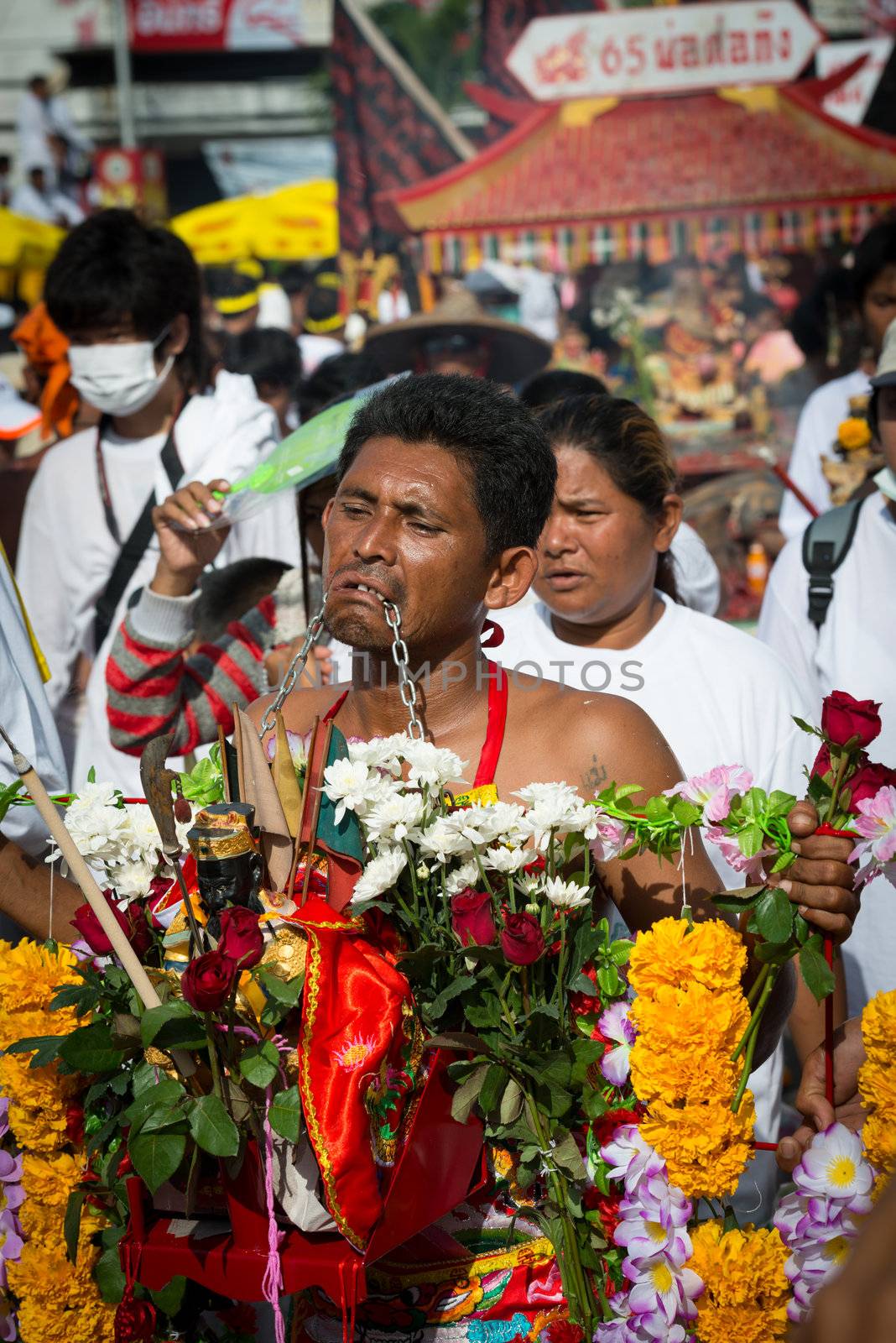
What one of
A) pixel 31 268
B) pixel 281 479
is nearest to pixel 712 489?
pixel 31 268

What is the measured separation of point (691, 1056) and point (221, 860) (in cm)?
72

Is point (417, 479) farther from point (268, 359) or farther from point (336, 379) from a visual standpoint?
point (268, 359)

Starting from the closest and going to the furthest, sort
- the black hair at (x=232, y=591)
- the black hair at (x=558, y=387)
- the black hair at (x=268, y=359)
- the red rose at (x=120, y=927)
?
the red rose at (x=120, y=927)
the black hair at (x=232, y=591)
the black hair at (x=558, y=387)
the black hair at (x=268, y=359)

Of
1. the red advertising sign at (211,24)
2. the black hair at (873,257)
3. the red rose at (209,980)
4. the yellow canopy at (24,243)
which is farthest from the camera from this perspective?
the red advertising sign at (211,24)

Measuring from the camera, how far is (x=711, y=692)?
3.27 metres

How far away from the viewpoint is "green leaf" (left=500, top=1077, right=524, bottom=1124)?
193 centimetres

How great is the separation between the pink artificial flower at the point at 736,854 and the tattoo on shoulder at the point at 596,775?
0.32 m

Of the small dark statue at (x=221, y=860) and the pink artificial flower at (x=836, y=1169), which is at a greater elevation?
the small dark statue at (x=221, y=860)

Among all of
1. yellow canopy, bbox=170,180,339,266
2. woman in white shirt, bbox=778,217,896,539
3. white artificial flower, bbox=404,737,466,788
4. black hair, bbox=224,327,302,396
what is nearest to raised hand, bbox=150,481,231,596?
white artificial flower, bbox=404,737,466,788

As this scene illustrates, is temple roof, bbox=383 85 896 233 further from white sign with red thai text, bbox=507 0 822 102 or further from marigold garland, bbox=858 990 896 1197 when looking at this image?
marigold garland, bbox=858 990 896 1197

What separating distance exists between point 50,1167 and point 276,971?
0.62m

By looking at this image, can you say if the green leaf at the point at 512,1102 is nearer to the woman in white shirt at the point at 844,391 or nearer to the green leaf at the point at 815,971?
the green leaf at the point at 815,971

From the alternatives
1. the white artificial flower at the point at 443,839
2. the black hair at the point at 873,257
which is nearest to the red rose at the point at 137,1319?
the white artificial flower at the point at 443,839

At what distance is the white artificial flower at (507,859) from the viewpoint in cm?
193
